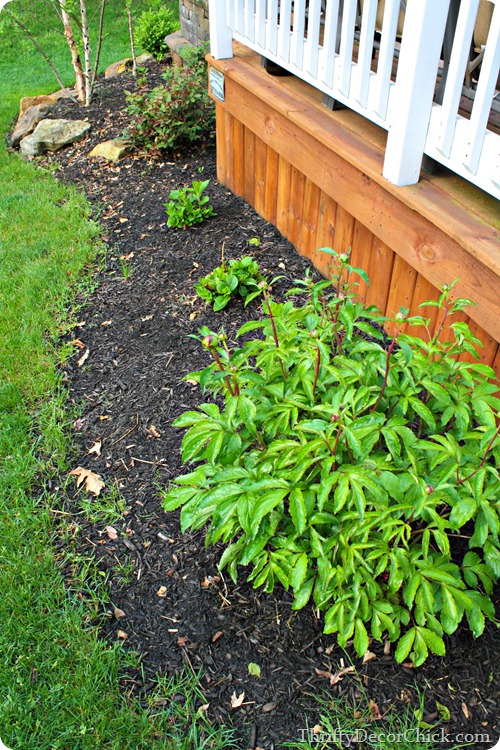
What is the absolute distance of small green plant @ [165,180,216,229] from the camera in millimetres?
4555

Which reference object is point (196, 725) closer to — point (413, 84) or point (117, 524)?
point (117, 524)

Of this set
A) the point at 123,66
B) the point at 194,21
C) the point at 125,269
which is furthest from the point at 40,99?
the point at 125,269

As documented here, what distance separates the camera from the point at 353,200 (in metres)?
3.31

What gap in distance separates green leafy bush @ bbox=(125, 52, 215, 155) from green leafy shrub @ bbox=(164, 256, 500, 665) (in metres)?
3.83

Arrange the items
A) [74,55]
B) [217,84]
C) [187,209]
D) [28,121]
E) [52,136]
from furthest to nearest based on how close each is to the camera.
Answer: [28,121]
[74,55]
[52,136]
[217,84]
[187,209]

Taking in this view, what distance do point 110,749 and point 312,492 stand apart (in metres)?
1.03

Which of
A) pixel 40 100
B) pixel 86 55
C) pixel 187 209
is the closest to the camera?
pixel 187 209

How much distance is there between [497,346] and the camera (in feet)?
8.66

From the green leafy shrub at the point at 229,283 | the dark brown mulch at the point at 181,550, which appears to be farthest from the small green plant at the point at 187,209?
the green leafy shrub at the point at 229,283

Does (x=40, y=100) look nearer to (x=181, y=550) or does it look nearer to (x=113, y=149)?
(x=113, y=149)

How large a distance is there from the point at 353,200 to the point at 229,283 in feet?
2.78

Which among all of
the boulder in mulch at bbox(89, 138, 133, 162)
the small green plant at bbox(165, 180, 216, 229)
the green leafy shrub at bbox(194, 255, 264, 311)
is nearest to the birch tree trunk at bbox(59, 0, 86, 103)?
the boulder in mulch at bbox(89, 138, 133, 162)

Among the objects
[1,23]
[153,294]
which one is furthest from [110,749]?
[1,23]

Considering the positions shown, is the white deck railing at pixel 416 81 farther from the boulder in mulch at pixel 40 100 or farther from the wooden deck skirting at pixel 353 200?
the boulder in mulch at pixel 40 100
